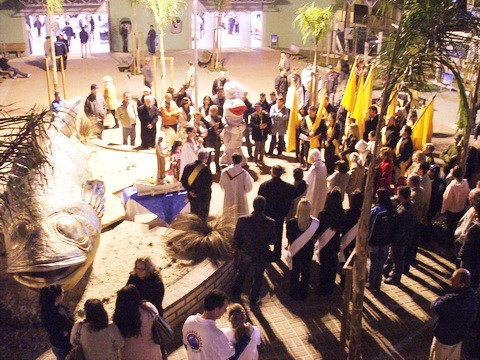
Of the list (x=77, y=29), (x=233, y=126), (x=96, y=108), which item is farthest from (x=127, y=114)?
(x=77, y=29)

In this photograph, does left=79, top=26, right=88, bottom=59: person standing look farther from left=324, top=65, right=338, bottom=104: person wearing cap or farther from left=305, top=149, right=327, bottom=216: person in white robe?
left=305, top=149, right=327, bottom=216: person in white robe

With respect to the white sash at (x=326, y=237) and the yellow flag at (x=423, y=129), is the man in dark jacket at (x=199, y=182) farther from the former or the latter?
the yellow flag at (x=423, y=129)

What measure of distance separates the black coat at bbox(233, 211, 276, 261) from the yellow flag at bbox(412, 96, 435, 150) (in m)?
5.84

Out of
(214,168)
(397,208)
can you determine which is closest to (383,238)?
(397,208)

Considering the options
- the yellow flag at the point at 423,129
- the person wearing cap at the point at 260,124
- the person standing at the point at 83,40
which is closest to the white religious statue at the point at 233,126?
the person wearing cap at the point at 260,124

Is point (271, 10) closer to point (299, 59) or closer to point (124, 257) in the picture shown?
point (299, 59)

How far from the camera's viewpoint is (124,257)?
848cm

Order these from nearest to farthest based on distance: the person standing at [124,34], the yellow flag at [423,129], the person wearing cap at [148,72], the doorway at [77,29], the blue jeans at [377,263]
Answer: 1. the blue jeans at [377,263]
2. the yellow flag at [423,129]
3. the person wearing cap at [148,72]
4. the person standing at [124,34]
5. the doorway at [77,29]

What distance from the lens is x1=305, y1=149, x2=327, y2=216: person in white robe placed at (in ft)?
30.7

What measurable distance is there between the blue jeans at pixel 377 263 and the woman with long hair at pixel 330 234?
557mm

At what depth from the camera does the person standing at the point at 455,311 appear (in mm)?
5762

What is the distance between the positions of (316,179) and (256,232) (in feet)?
7.95

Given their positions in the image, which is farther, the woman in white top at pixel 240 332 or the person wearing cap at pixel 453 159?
the person wearing cap at pixel 453 159

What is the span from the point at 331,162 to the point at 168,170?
131 inches
